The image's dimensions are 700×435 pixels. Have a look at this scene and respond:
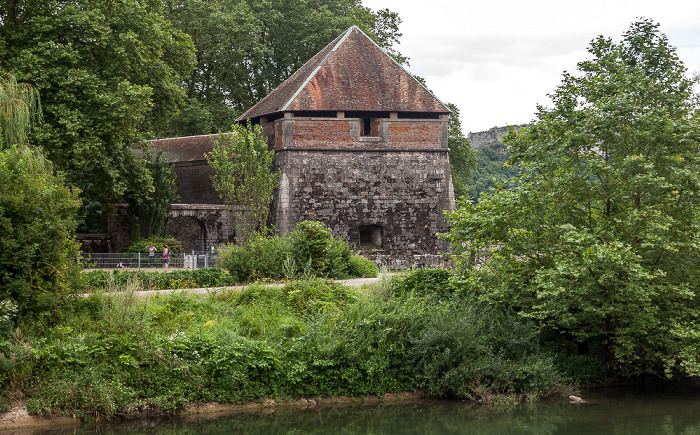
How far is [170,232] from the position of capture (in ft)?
104

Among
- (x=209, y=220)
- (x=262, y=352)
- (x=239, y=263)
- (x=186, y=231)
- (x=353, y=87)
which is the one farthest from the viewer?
(x=186, y=231)

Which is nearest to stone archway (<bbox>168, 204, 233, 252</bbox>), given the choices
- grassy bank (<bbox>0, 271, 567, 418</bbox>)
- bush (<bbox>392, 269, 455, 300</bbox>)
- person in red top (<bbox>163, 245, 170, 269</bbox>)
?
person in red top (<bbox>163, 245, 170, 269</bbox>)

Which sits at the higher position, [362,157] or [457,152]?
[457,152]

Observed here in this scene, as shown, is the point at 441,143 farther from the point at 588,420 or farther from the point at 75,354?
the point at 75,354

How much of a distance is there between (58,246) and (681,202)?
38.6 feet

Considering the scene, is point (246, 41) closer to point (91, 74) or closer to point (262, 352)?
point (91, 74)

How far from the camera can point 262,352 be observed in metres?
14.2

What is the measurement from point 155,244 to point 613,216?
722 inches

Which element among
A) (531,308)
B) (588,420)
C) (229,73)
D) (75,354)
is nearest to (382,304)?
(531,308)

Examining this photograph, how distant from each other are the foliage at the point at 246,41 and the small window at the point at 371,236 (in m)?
10.2

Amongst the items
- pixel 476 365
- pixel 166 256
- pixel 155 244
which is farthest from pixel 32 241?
pixel 155 244

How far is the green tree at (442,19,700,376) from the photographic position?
1443 centimetres

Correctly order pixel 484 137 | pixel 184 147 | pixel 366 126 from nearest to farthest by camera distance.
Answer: pixel 366 126
pixel 184 147
pixel 484 137

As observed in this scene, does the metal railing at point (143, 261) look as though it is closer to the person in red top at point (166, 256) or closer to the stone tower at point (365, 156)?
the person in red top at point (166, 256)
